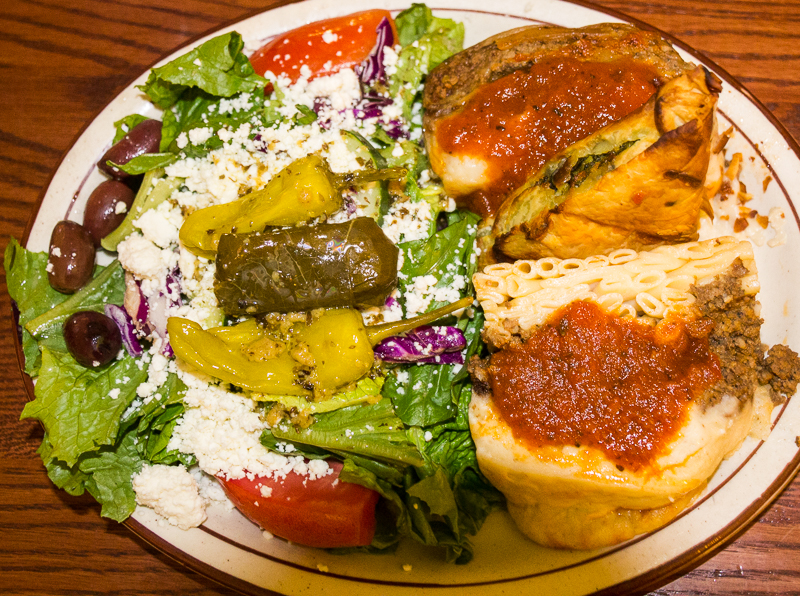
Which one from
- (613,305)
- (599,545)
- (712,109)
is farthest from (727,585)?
(712,109)

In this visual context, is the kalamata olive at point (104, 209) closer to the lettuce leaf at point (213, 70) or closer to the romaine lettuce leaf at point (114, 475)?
the lettuce leaf at point (213, 70)

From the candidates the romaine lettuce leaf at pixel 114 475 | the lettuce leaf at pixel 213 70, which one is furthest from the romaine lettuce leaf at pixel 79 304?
the lettuce leaf at pixel 213 70

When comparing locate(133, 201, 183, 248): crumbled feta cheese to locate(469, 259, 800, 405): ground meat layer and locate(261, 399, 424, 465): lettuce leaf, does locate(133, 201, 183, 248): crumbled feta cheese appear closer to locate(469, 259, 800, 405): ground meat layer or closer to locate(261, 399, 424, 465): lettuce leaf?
locate(261, 399, 424, 465): lettuce leaf

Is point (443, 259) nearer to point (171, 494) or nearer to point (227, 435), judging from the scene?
point (227, 435)

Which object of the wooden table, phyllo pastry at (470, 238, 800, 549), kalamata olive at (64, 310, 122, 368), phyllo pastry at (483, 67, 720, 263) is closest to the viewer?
phyllo pastry at (483, 67, 720, 263)

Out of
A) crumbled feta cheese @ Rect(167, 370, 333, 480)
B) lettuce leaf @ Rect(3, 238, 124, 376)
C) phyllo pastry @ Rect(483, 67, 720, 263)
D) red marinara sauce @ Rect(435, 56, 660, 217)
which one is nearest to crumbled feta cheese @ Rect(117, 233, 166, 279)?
lettuce leaf @ Rect(3, 238, 124, 376)

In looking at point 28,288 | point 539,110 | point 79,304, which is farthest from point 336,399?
point 28,288
